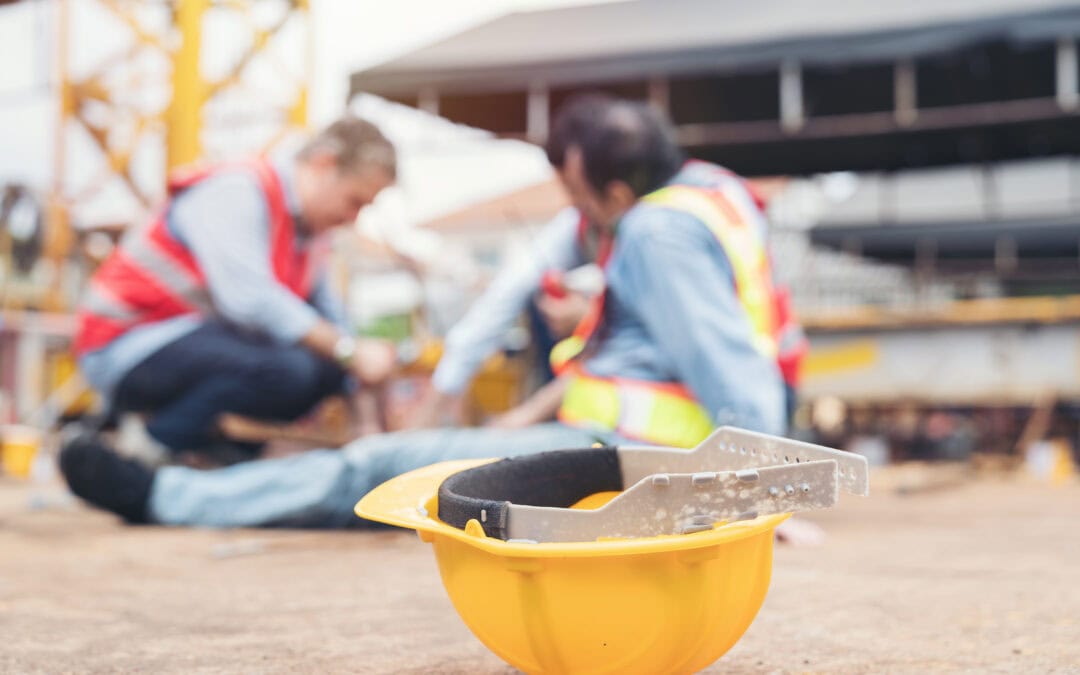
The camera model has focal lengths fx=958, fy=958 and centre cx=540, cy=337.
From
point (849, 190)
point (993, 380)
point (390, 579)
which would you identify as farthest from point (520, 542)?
point (849, 190)

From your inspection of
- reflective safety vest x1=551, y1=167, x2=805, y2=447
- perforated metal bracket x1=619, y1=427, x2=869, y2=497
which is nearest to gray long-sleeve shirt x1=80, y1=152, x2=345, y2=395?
reflective safety vest x1=551, y1=167, x2=805, y2=447

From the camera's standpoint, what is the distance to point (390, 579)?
1671 mm

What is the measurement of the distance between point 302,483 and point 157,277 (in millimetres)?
869

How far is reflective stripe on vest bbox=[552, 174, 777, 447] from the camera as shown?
1937 mm

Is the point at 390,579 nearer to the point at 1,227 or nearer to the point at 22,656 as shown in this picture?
the point at 22,656

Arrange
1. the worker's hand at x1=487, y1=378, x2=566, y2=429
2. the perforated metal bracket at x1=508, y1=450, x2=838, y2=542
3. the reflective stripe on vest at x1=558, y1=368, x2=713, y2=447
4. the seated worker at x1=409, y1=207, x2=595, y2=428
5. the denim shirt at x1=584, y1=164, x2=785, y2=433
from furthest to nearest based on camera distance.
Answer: the seated worker at x1=409, y1=207, x2=595, y2=428 < the worker's hand at x1=487, y1=378, x2=566, y2=429 < the reflective stripe on vest at x1=558, y1=368, x2=713, y2=447 < the denim shirt at x1=584, y1=164, x2=785, y2=433 < the perforated metal bracket at x1=508, y1=450, x2=838, y2=542

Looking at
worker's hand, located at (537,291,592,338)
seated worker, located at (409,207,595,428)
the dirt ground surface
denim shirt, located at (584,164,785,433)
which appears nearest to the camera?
the dirt ground surface

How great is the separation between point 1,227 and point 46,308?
4.61 ft

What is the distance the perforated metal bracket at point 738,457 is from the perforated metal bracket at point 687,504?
1.1 inches

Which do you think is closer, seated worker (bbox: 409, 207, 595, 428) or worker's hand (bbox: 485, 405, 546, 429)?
worker's hand (bbox: 485, 405, 546, 429)

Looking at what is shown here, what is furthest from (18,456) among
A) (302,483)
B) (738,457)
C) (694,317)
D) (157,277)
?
(738,457)

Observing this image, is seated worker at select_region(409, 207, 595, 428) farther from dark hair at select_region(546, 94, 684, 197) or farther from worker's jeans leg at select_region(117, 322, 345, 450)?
dark hair at select_region(546, 94, 684, 197)

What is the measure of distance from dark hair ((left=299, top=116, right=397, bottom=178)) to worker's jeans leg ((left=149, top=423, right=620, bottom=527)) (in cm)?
87

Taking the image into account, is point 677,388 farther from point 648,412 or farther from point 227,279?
point 227,279
